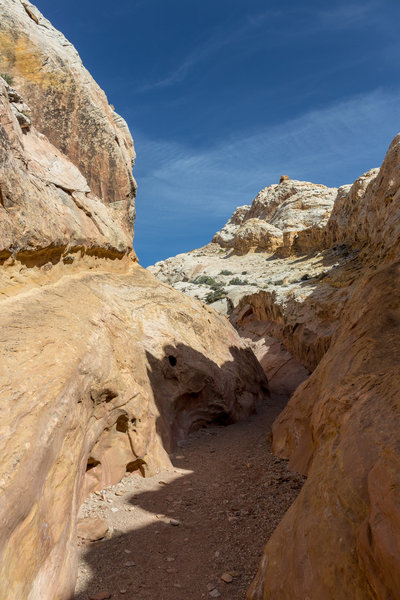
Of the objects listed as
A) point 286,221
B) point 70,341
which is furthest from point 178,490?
point 286,221

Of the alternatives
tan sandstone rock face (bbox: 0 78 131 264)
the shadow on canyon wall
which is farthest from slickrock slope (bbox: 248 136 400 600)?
tan sandstone rock face (bbox: 0 78 131 264)

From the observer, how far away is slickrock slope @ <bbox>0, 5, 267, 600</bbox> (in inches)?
170

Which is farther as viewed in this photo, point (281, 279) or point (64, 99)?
point (281, 279)

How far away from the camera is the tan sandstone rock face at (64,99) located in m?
12.1

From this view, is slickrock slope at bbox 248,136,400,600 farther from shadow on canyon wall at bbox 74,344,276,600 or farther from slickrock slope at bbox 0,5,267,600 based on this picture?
slickrock slope at bbox 0,5,267,600

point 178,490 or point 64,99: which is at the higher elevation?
point 64,99

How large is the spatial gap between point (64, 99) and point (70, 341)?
995 cm

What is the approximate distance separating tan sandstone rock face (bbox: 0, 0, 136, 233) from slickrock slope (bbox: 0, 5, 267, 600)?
0.04 meters

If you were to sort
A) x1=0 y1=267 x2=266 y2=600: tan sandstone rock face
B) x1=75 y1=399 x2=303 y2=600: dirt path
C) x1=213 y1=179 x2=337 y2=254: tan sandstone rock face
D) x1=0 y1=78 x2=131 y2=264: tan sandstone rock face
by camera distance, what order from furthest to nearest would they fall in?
x1=213 y1=179 x2=337 y2=254: tan sandstone rock face, x1=0 y1=78 x2=131 y2=264: tan sandstone rock face, x1=75 y1=399 x2=303 y2=600: dirt path, x1=0 y1=267 x2=266 y2=600: tan sandstone rock face

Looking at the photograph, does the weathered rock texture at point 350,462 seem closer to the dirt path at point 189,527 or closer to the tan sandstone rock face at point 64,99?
the dirt path at point 189,527

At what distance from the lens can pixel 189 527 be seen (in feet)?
20.8

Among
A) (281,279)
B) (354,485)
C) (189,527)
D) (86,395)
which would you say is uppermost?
(281,279)

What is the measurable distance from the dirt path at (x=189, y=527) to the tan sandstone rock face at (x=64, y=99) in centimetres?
927

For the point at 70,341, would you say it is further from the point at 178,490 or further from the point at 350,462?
the point at 350,462
